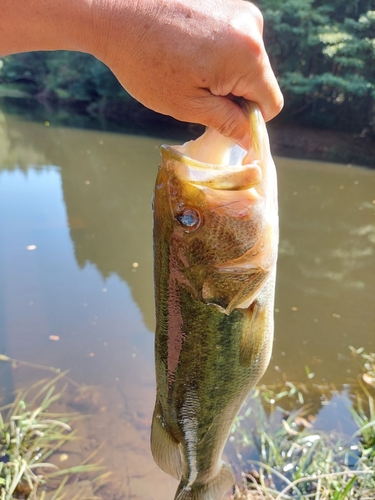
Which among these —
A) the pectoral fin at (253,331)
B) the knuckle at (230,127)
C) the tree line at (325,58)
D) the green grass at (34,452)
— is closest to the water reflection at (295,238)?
the green grass at (34,452)

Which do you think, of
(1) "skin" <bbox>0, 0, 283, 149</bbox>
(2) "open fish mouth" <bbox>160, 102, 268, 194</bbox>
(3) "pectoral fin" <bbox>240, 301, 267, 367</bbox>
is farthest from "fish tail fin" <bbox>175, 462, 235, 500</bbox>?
(1) "skin" <bbox>0, 0, 283, 149</bbox>

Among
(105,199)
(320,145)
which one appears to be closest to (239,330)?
Answer: (105,199)

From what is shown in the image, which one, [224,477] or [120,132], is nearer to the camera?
[224,477]

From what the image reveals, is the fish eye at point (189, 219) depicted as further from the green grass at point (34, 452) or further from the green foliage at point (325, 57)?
the green foliage at point (325, 57)

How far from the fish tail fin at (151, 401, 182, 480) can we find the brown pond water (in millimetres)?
1543

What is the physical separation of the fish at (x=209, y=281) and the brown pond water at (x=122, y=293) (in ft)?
5.77

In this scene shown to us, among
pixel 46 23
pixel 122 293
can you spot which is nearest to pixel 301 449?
pixel 122 293

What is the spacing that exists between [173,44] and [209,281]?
738mm

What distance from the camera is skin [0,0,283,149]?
46.1 inches

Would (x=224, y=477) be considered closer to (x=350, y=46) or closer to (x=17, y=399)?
(x=17, y=399)

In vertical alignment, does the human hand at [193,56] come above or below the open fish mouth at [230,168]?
above

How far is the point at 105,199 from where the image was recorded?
8961 mm

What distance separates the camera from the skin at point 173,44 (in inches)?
46.1

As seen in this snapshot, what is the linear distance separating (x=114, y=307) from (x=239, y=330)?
3851 millimetres
